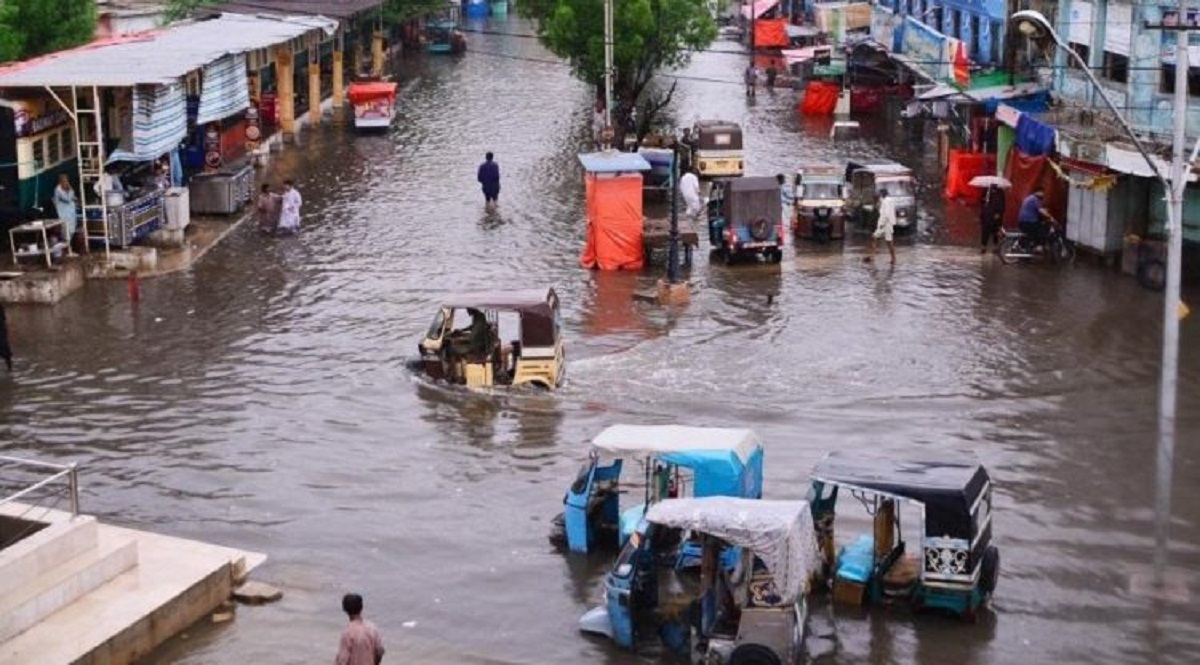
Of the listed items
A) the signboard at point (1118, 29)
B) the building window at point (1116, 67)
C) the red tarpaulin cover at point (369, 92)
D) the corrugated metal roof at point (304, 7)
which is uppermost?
the corrugated metal roof at point (304, 7)

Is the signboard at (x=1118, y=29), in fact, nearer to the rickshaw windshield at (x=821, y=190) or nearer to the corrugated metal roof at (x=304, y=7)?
the rickshaw windshield at (x=821, y=190)

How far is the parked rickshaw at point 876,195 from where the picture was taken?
3348 centimetres

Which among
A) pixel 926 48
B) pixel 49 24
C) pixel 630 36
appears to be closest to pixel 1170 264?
pixel 926 48

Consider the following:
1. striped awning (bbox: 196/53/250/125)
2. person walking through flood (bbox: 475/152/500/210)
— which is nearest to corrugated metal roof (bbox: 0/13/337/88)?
striped awning (bbox: 196/53/250/125)

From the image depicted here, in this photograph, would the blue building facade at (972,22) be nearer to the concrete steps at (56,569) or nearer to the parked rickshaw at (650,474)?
the parked rickshaw at (650,474)

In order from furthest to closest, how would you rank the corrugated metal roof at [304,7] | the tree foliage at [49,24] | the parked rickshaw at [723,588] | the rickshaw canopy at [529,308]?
1. the corrugated metal roof at [304,7]
2. the tree foliage at [49,24]
3. the rickshaw canopy at [529,308]
4. the parked rickshaw at [723,588]

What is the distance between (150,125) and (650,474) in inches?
687

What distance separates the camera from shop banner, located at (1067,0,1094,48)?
1326 inches

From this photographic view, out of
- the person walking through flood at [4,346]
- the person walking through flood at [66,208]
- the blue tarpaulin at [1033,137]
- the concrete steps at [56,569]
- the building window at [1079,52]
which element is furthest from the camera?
the building window at [1079,52]

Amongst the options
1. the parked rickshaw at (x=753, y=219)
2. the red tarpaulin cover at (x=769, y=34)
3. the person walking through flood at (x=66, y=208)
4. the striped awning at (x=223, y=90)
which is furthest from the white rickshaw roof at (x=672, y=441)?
the red tarpaulin cover at (x=769, y=34)

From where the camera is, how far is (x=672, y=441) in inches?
658

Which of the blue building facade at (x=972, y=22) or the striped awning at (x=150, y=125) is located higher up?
the blue building facade at (x=972, y=22)

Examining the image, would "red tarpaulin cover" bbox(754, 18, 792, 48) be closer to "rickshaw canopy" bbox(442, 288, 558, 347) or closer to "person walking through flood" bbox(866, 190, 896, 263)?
"person walking through flood" bbox(866, 190, 896, 263)

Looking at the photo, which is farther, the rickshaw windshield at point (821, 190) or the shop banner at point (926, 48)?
the shop banner at point (926, 48)
